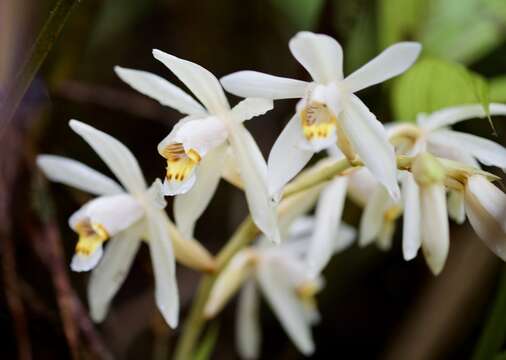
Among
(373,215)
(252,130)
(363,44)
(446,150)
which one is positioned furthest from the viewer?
(252,130)

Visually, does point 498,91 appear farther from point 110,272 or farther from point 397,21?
point 110,272

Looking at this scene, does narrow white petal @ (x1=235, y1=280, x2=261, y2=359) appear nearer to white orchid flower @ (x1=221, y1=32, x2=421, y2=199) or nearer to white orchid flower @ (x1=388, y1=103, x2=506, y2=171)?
white orchid flower @ (x1=388, y1=103, x2=506, y2=171)

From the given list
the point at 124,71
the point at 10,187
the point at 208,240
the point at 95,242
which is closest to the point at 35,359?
the point at 10,187

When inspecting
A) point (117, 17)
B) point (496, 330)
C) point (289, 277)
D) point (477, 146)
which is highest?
point (117, 17)

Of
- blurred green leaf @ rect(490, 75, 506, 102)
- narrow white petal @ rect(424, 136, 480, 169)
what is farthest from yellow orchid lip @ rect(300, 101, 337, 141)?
blurred green leaf @ rect(490, 75, 506, 102)

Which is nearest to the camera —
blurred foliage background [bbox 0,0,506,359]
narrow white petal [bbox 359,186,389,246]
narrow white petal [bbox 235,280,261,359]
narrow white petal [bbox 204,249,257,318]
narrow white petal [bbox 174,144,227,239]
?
narrow white petal [bbox 174,144,227,239]

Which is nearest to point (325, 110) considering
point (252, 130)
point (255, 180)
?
point (255, 180)
